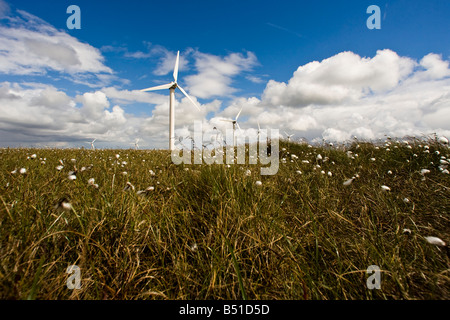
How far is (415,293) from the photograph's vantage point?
6.50 ft

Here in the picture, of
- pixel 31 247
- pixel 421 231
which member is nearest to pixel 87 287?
pixel 31 247

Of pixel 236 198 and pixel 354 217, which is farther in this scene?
pixel 354 217

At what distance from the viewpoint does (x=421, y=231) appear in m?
3.03
